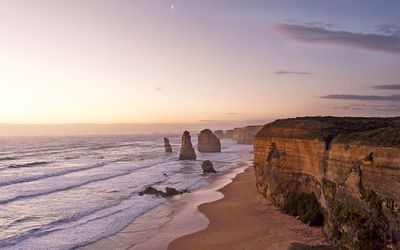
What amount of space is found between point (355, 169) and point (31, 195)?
30295 millimetres

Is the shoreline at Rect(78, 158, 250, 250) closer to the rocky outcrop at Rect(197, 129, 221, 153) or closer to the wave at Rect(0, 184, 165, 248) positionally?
the wave at Rect(0, 184, 165, 248)

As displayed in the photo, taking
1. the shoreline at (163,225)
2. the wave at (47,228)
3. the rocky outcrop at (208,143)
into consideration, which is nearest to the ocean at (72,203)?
the wave at (47,228)

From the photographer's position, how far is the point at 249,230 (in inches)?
884

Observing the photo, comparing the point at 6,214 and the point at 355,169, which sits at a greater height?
the point at 355,169

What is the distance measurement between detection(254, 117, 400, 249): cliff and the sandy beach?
0.88 metres

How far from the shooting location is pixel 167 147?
342 feet

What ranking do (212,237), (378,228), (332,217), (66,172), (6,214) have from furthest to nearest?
1. (66,172)
2. (6,214)
3. (212,237)
4. (332,217)
5. (378,228)

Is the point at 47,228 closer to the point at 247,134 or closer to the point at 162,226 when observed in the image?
the point at 162,226

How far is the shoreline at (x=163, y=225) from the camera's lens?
21.0 m

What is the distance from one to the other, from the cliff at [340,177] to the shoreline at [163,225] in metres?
5.93

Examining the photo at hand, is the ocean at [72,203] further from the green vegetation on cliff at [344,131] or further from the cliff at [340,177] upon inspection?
the green vegetation on cliff at [344,131]

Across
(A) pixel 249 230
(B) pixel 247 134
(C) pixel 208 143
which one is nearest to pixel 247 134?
(B) pixel 247 134

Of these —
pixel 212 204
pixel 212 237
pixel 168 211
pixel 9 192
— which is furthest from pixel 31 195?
pixel 212 237

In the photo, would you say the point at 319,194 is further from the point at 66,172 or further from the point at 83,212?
the point at 66,172
